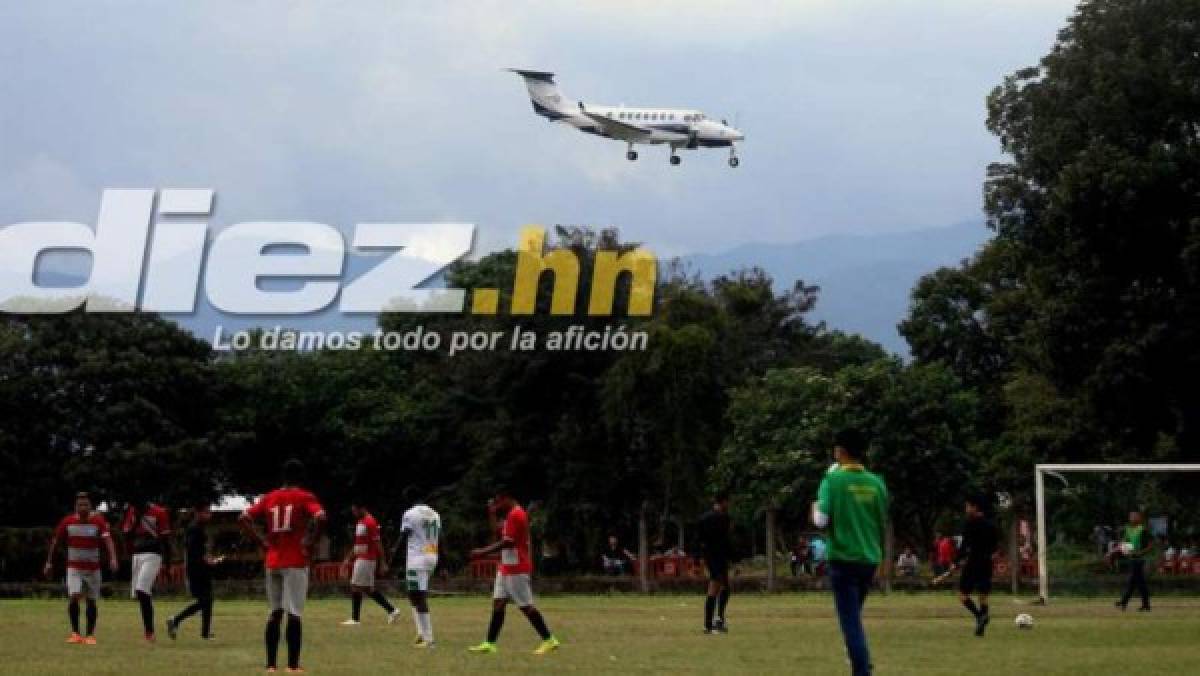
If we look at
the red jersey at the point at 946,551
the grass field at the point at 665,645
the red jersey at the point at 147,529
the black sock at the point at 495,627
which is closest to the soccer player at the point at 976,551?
the grass field at the point at 665,645

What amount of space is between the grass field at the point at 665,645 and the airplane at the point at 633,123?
43.3 meters

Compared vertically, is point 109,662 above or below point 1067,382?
below

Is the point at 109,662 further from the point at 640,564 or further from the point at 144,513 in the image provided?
the point at 640,564

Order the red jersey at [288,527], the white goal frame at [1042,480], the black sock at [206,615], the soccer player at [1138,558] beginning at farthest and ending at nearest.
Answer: the white goal frame at [1042,480]
the soccer player at [1138,558]
the black sock at [206,615]
the red jersey at [288,527]

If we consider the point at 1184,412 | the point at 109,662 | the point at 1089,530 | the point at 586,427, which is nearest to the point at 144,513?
the point at 109,662

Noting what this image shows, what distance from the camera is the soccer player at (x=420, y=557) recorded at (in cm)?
2684

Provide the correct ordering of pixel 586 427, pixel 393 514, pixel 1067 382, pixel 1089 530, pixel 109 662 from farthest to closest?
pixel 393 514 < pixel 586 427 < pixel 1067 382 < pixel 1089 530 < pixel 109 662

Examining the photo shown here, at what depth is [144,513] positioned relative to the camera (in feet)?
93.1

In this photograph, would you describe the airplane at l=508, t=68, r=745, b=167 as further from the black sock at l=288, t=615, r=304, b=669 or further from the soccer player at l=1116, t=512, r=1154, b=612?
the black sock at l=288, t=615, r=304, b=669

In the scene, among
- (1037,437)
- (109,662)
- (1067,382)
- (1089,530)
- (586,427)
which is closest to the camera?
(109,662)

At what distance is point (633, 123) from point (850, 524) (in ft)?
219

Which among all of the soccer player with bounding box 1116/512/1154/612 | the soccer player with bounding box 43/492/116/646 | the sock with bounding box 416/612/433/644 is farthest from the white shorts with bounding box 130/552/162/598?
the soccer player with bounding box 1116/512/1154/612

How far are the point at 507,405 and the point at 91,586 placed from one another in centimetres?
4273

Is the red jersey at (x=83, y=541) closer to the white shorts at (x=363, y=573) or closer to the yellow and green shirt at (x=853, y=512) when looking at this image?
the white shorts at (x=363, y=573)
